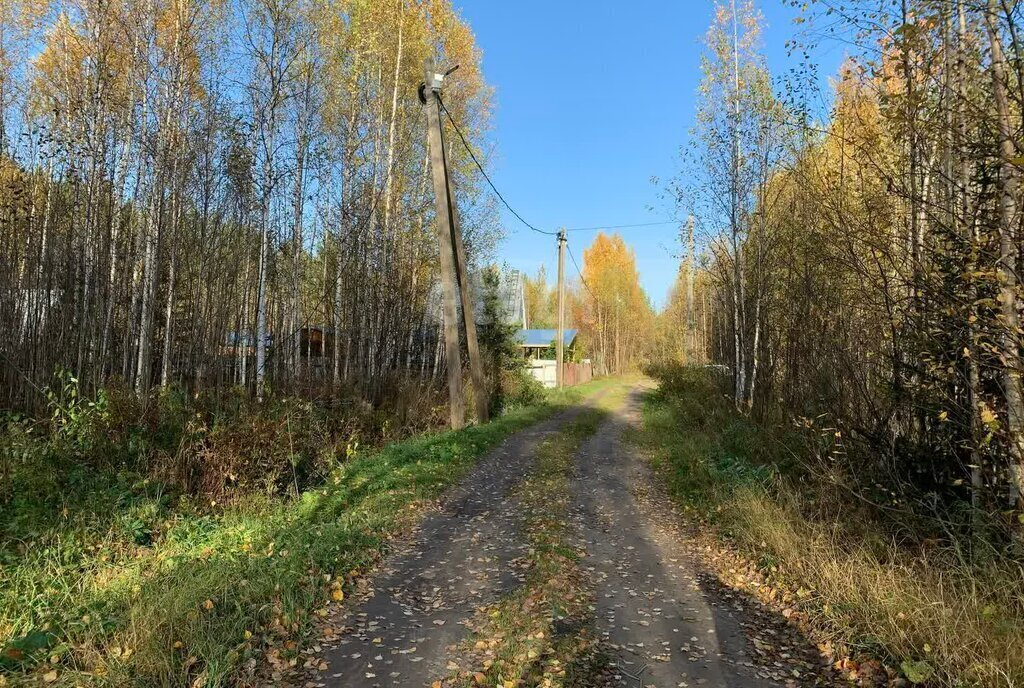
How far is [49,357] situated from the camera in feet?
27.4

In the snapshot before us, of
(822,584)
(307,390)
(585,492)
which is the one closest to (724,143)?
(585,492)

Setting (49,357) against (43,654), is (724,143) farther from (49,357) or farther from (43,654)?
(43,654)

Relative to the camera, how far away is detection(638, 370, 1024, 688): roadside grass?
3.43 meters

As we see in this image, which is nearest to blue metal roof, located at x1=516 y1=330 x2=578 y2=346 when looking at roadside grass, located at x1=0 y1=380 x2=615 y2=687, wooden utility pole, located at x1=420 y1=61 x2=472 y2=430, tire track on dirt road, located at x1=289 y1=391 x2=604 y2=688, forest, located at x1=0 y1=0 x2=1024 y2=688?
forest, located at x1=0 y1=0 x2=1024 y2=688

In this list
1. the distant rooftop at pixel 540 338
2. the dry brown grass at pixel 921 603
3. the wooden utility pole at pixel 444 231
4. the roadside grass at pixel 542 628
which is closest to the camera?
the dry brown grass at pixel 921 603

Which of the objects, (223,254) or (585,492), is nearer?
(585,492)

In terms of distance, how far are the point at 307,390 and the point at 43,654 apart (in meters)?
8.43

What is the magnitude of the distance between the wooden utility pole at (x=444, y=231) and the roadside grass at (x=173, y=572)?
3.88 metres

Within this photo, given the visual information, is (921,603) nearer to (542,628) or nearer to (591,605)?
(591,605)

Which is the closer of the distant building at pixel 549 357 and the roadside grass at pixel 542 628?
the roadside grass at pixel 542 628

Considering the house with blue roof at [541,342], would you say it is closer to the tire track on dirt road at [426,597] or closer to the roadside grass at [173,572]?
the roadside grass at [173,572]

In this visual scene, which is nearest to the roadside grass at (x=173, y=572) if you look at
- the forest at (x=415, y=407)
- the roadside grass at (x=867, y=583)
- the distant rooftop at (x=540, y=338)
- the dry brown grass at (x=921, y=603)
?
the forest at (x=415, y=407)

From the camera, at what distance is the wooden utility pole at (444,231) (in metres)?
12.7

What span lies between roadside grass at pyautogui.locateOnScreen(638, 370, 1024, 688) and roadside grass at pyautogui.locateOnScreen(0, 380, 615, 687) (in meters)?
3.70
